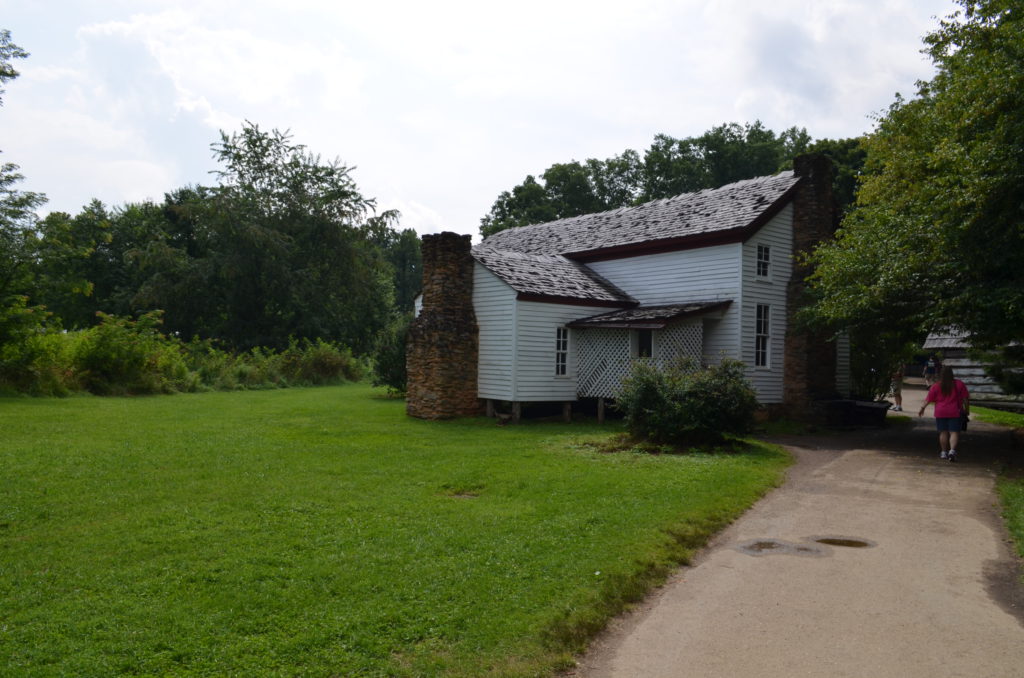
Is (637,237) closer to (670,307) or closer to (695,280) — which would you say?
(695,280)

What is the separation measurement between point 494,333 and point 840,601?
14976 millimetres

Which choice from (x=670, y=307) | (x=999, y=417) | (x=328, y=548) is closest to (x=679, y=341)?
(x=670, y=307)

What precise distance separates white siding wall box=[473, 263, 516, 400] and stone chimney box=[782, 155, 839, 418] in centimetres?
800

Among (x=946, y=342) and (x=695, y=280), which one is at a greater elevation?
(x=695, y=280)

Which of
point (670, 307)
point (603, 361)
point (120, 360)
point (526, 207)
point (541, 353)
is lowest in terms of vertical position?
point (120, 360)

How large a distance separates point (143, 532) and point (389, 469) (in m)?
4.38

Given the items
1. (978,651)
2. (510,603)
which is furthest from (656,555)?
(978,651)

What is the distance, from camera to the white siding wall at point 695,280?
2005 centimetres

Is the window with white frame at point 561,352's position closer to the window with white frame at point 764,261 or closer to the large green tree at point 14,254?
the window with white frame at point 764,261

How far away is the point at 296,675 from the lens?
14.5 ft

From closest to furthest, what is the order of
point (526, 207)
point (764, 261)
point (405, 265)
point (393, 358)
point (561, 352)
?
1. point (764, 261)
2. point (561, 352)
3. point (393, 358)
4. point (526, 207)
5. point (405, 265)

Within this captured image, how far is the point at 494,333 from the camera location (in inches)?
805

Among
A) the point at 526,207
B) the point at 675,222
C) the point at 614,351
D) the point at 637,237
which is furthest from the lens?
the point at 526,207

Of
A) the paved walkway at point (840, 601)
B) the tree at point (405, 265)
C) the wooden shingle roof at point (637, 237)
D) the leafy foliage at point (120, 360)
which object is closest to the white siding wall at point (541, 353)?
the wooden shingle roof at point (637, 237)
